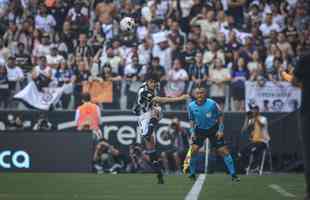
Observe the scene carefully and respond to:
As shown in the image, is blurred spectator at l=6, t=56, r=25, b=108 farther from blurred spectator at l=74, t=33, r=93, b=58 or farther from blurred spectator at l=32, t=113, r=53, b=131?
blurred spectator at l=74, t=33, r=93, b=58

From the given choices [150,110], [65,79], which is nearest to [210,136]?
[150,110]

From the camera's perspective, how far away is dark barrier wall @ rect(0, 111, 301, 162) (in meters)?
23.8

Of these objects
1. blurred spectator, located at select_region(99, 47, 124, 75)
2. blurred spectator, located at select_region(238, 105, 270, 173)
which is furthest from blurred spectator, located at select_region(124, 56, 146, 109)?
blurred spectator, located at select_region(238, 105, 270, 173)

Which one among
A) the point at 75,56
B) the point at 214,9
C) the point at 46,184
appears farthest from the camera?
the point at 214,9

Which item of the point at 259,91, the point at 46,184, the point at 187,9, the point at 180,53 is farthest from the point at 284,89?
the point at 46,184

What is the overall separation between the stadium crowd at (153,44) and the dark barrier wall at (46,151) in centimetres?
161

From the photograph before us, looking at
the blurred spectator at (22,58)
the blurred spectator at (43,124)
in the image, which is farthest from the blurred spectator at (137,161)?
the blurred spectator at (22,58)

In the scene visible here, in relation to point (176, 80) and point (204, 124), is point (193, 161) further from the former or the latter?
point (176, 80)

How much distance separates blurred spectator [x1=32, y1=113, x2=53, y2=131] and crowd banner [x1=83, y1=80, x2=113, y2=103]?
153cm

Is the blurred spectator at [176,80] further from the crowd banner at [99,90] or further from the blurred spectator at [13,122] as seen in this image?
the blurred spectator at [13,122]

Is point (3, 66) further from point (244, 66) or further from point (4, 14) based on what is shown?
point (244, 66)

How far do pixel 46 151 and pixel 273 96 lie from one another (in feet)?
20.8

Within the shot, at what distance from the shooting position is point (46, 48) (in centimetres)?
2547

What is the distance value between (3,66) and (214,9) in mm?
7004
